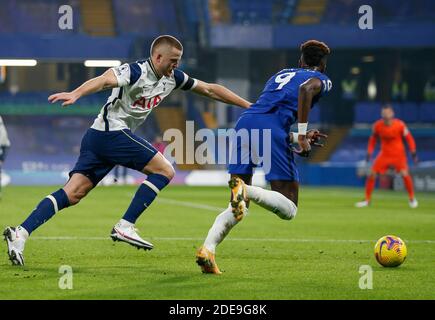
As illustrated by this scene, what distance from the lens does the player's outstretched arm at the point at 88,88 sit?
7289mm

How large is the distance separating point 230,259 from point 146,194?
102cm

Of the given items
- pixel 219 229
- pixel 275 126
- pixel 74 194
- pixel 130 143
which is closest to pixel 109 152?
pixel 130 143

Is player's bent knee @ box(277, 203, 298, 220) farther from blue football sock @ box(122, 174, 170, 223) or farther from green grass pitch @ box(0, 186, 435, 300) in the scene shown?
blue football sock @ box(122, 174, 170, 223)

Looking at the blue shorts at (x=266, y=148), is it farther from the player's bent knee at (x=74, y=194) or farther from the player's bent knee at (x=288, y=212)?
the player's bent knee at (x=74, y=194)

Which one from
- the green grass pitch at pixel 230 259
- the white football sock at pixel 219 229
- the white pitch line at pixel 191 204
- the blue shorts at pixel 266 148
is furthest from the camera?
the white pitch line at pixel 191 204

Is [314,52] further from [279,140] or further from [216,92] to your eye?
[216,92]

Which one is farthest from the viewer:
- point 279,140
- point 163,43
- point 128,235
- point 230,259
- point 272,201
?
point 230,259

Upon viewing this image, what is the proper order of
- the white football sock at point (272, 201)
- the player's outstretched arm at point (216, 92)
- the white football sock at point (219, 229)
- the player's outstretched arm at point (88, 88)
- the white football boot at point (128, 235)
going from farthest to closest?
the player's outstretched arm at point (216, 92), the white football boot at point (128, 235), the white football sock at point (219, 229), the white football sock at point (272, 201), the player's outstretched arm at point (88, 88)

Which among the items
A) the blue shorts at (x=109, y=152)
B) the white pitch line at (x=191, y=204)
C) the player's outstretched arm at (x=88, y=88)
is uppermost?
the white pitch line at (x=191, y=204)

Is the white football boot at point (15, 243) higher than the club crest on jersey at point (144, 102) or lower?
lower

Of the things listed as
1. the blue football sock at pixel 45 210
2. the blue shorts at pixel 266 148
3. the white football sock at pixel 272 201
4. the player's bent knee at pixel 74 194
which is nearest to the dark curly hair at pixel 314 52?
the blue shorts at pixel 266 148

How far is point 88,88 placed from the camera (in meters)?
7.58

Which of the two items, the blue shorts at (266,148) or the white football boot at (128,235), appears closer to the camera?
the blue shorts at (266,148)
